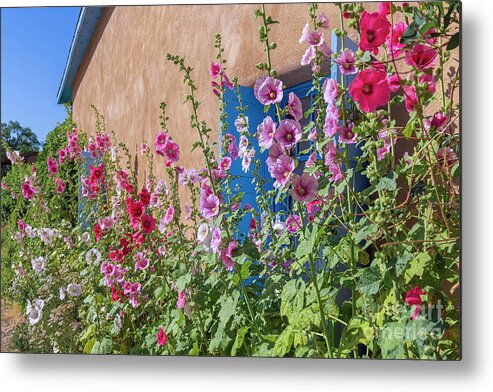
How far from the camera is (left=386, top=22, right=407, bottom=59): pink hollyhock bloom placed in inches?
73.7

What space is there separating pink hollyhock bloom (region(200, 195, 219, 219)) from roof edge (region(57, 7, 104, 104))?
0.84m

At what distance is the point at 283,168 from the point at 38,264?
1333 millimetres

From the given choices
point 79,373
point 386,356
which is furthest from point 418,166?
point 79,373

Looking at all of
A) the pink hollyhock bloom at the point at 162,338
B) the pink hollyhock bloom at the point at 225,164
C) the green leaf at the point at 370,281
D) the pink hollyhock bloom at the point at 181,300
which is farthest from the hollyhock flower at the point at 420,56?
the pink hollyhock bloom at the point at 162,338

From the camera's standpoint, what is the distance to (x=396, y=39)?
1.87m

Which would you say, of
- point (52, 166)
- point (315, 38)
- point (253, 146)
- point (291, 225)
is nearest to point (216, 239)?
point (291, 225)

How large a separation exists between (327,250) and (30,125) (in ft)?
4.25

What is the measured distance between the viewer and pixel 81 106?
276 centimetres

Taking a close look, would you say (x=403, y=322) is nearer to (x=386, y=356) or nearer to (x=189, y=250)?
(x=386, y=356)

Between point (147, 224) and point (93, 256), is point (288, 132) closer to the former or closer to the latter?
point (147, 224)

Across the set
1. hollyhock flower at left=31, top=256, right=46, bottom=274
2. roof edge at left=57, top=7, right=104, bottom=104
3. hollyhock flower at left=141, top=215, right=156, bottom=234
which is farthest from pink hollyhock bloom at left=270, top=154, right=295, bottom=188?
hollyhock flower at left=31, top=256, right=46, bottom=274

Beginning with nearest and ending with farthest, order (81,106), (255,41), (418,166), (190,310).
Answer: (418,166) < (190,310) < (255,41) < (81,106)

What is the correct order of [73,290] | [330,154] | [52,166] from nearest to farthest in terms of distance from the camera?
[330,154], [73,290], [52,166]

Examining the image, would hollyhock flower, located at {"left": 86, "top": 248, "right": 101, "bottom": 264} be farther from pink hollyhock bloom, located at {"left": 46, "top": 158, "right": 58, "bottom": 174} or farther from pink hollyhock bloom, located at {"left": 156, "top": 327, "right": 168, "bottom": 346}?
pink hollyhock bloom, located at {"left": 156, "top": 327, "right": 168, "bottom": 346}
